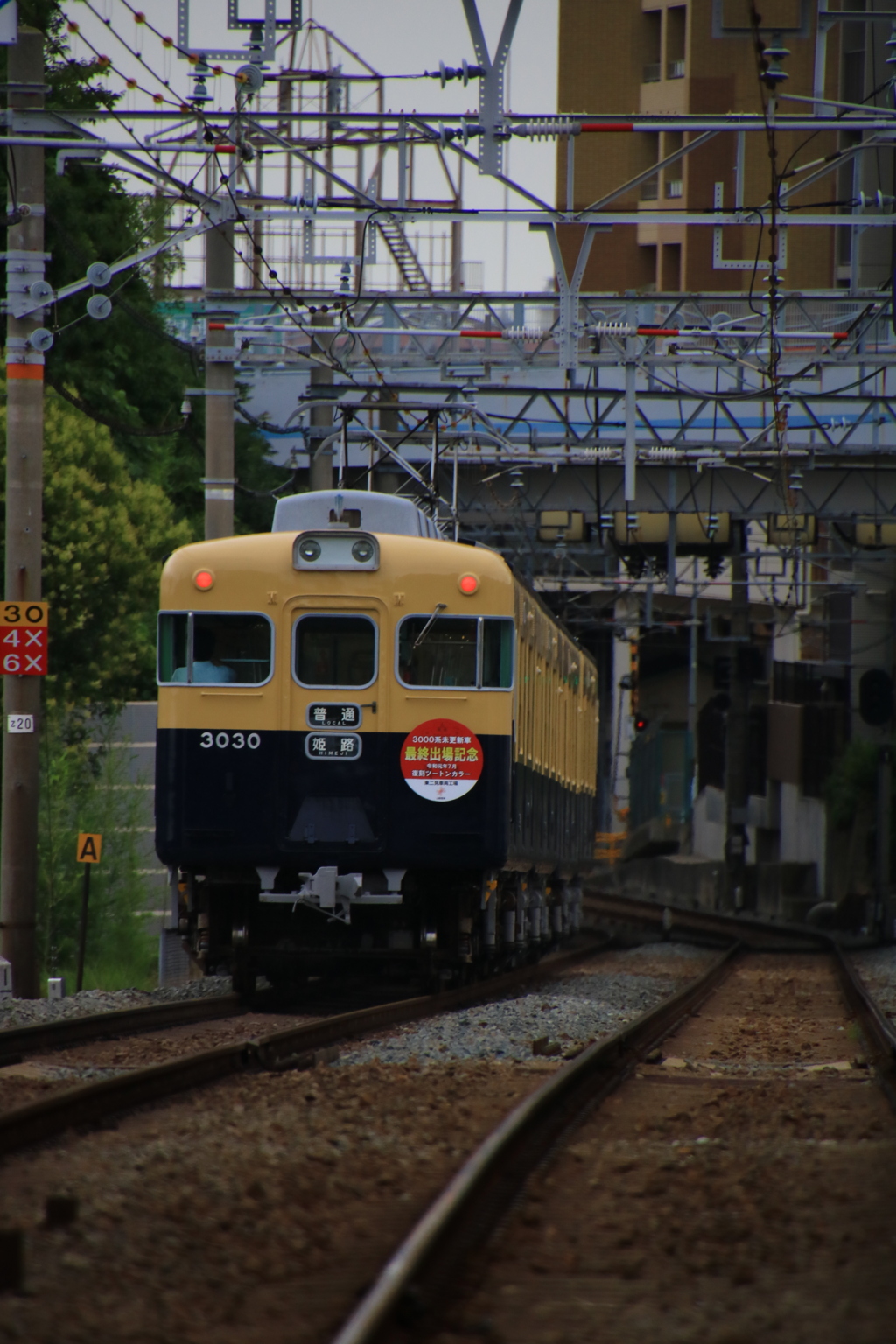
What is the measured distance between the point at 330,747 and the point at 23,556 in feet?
11.5

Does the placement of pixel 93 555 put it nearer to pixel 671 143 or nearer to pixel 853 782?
pixel 853 782

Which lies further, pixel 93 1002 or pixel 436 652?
pixel 93 1002

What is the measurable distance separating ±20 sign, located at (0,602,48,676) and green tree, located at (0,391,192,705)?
7.71 meters

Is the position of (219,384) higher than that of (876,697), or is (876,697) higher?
(219,384)

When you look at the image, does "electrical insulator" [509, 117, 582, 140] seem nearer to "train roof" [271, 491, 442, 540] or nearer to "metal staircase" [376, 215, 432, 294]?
"train roof" [271, 491, 442, 540]

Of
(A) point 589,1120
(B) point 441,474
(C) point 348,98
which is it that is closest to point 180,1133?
(A) point 589,1120

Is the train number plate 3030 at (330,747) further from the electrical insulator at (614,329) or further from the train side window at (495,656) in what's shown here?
the electrical insulator at (614,329)

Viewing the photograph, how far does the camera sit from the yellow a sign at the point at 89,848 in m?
18.4

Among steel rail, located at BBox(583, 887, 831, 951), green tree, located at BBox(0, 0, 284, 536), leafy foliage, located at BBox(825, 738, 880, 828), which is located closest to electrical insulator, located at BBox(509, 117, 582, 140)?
green tree, located at BBox(0, 0, 284, 536)

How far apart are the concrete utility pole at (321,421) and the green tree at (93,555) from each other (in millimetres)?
3197

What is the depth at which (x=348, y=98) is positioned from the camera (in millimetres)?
18750

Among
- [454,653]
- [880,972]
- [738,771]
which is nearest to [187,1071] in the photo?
[454,653]

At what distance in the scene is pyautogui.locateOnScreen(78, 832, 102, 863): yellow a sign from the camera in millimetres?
18375

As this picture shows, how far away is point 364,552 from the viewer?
13008 mm
